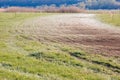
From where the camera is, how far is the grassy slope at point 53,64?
13203mm

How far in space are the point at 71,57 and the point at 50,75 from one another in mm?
3651

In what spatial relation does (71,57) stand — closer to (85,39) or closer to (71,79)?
(71,79)

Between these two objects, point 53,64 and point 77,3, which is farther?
point 77,3

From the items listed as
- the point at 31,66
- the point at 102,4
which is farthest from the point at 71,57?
the point at 102,4

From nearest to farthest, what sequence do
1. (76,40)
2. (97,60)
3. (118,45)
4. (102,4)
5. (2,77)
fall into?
(2,77) < (97,60) < (118,45) < (76,40) < (102,4)

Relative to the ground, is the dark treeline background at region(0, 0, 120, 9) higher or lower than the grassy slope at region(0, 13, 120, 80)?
lower

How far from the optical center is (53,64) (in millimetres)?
14977

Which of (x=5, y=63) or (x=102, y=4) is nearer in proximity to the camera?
(x=5, y=63)

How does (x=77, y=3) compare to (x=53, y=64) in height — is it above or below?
below

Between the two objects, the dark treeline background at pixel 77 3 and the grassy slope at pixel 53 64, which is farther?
the dark treeline background at pixel 77 3

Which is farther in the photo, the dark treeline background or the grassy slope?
the dark treeline background

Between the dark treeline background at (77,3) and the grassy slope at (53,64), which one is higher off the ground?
the grassy slope at (53,64)

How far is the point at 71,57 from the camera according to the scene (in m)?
16.7

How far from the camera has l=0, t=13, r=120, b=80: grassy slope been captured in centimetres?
1320
